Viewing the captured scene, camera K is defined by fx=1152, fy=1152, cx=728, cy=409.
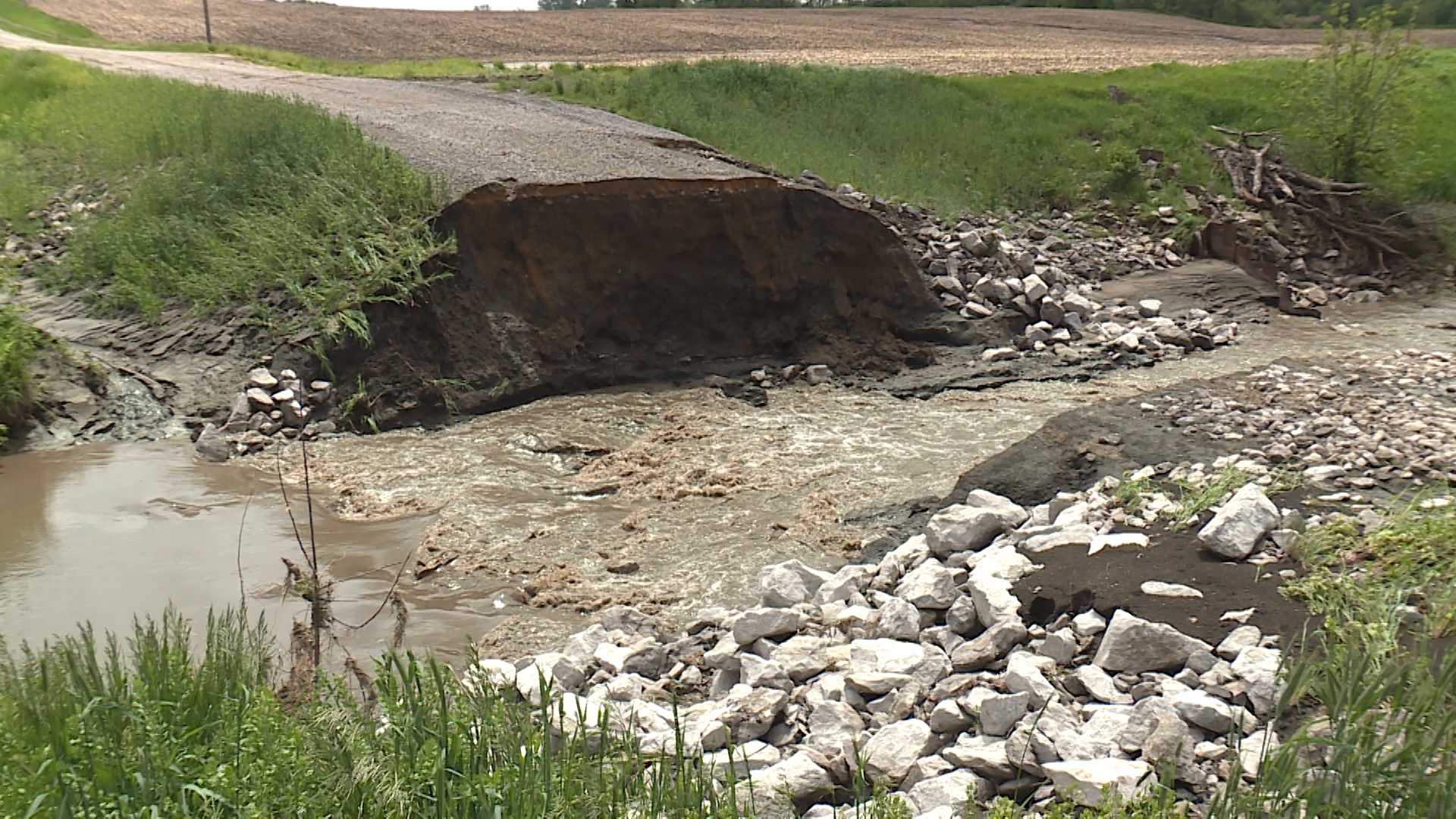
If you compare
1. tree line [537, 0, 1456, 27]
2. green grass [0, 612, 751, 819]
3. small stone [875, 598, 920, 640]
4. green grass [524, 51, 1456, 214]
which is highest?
tree line [537, 0, 1456, 27]

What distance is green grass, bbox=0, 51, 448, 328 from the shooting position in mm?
9484

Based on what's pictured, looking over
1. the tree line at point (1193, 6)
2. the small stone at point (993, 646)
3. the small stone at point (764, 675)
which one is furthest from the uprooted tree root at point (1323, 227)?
the tree line at point (1193, 6)

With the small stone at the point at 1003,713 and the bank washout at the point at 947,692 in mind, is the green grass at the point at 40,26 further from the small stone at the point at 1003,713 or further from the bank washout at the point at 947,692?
the small stone at the point at 1003,713

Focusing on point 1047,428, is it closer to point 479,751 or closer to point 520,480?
point 520,480

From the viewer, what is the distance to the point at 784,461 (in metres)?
8.27

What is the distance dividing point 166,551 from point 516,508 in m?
2.04

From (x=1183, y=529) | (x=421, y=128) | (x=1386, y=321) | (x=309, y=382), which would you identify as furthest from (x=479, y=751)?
(x=1386, y=321)

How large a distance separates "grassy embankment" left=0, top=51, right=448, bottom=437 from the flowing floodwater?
1.50 meters

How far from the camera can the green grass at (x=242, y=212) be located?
9.48 metres

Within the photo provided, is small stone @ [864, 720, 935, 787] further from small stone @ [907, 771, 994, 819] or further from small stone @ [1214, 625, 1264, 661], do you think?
small stone @ [1214, 625, 1264, 661]

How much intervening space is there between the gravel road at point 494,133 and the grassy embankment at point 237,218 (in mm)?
529

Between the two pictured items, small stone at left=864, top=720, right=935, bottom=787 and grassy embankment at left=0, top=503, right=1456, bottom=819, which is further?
small stone at left=864, top=720, right=935, bottom=787

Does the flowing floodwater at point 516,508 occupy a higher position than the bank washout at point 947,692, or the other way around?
the bank washout at point 947,692

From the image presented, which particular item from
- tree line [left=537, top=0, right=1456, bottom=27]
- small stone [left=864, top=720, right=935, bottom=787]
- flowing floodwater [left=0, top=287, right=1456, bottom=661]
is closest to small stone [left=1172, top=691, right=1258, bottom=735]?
small stone [left=864, top=720, right=935, bottom=787]
